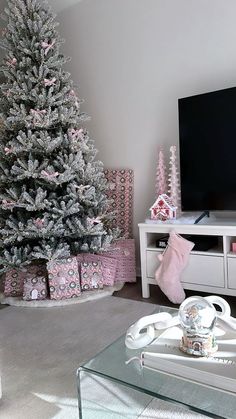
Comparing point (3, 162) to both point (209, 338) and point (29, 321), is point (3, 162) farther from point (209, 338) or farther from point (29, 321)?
point (209, 338)

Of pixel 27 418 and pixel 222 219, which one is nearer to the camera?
pixel 27 418

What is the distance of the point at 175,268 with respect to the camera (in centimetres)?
233

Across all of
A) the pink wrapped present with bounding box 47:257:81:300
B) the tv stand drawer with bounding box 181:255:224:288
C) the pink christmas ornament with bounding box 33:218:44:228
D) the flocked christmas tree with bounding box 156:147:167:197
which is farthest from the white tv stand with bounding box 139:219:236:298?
the pink christmas ornament with bounding box 33:218:44:228

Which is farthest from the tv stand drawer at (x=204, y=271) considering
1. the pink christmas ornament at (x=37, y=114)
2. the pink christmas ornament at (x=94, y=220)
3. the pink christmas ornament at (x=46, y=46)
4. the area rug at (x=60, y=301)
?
the pink christmas ornament at (x=46, y=46)

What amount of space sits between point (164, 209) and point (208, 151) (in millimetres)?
504

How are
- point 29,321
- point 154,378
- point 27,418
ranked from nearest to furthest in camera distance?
1. point 154,378
2. point 27,418
3. point 29,321

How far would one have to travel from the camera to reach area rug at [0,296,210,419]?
4.21 feet

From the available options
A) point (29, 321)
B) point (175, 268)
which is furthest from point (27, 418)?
point (175, 268)

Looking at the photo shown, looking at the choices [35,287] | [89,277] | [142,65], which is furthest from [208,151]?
[35,287]

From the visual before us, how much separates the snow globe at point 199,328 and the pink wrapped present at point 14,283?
1.86m

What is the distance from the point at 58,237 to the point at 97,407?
4.76 feet

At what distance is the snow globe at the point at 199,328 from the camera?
103 centimetres

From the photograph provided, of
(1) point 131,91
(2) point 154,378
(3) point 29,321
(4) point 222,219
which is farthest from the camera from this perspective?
(1) point 131,91

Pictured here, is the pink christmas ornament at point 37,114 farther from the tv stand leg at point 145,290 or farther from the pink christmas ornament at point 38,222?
the tv stand leg at point 145,290
